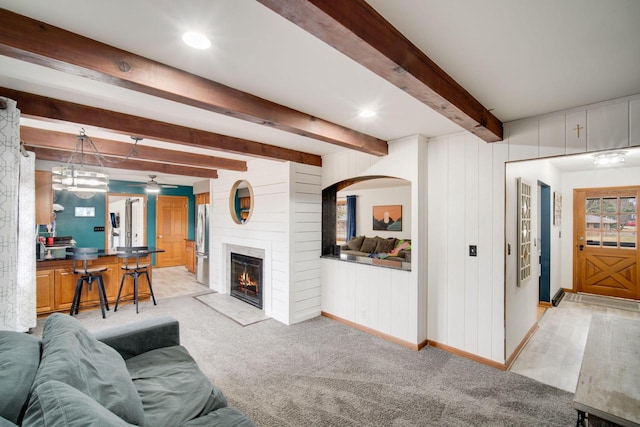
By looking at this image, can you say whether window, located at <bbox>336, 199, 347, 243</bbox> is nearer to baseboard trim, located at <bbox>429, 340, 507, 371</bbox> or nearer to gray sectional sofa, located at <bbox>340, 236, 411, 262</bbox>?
gray sectional sofa, located at <bbox>340, 236, 411, 262</bbox>

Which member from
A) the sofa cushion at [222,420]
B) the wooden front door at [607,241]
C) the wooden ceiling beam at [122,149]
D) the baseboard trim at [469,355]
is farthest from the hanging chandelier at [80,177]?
the wooden front door at [607,241]

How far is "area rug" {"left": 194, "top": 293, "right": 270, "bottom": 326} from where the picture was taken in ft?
13.4

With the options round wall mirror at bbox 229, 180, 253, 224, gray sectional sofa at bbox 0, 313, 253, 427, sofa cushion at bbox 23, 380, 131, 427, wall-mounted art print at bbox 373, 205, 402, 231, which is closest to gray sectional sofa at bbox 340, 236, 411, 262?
wall-mounted art print at bbox 373, 205, 402, 231

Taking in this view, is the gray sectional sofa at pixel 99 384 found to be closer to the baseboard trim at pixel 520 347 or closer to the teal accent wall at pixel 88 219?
the baseboard trim at pixel 520 347

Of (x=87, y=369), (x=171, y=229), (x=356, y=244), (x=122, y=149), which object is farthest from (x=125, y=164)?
(x=356, y=244)

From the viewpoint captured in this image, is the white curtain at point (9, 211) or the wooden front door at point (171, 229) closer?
the white curtain at point (9, 211)

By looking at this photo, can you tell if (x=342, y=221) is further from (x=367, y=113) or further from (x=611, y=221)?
(x=367, y=113)

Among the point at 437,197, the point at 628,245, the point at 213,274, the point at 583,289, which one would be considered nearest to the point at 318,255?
the point at 437,197

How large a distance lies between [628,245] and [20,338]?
7774 millimetres

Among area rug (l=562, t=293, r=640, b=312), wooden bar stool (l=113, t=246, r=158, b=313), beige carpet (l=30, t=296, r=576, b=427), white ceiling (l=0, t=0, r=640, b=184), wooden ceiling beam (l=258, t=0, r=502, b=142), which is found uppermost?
white ceiling (l=0, t=0, r=640, b=184)

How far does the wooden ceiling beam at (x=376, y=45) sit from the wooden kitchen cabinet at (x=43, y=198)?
5364mm

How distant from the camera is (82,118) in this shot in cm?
242

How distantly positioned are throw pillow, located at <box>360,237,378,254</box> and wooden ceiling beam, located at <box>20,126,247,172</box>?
354cm

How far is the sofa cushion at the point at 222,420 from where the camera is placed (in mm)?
1421
